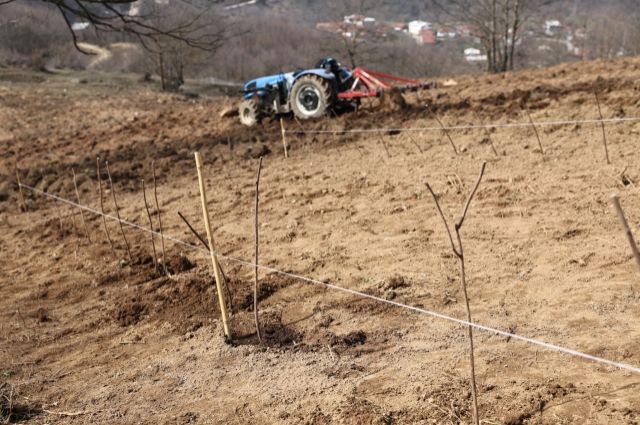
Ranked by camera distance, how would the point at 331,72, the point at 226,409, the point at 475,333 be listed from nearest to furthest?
the point at 226,409 < the point at 475,333 < the point at 331,72

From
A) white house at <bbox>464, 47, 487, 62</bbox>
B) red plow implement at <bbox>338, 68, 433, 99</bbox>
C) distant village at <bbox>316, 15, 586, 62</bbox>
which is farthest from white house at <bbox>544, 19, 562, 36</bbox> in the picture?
red plow implement at <bbox>338, 68, 433, 99</bbox>

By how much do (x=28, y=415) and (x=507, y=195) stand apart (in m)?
4.61

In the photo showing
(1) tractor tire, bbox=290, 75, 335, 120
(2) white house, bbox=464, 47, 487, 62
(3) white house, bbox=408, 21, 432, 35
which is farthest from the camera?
(3) white house, bbox=408, 21, 432, 35

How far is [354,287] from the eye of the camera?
4.53 metres

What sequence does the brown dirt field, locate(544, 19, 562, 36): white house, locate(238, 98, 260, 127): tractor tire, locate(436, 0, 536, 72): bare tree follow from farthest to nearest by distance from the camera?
locate(544, 19, 562, 36): white house, locate(436, 0, 536, 72): bare tree, locate(238, 98, 260, 127): tractor tire, the brown dirt field

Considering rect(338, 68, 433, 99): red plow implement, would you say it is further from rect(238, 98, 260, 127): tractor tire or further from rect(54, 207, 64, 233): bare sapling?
rect(54, 207, 64, 233): bare sapling

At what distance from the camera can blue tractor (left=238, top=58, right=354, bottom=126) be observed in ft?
35.3

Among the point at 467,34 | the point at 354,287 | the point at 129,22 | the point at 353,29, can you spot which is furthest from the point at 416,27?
the point at 354,287

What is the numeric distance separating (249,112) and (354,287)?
792 cm

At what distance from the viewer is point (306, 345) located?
3.79m

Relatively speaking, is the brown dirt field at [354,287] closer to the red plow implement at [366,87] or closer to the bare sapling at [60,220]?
the bare sapling at [60,220]

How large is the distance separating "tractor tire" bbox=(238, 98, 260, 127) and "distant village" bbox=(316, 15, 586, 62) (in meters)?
16.0

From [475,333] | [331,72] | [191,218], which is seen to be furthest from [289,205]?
[331,72]

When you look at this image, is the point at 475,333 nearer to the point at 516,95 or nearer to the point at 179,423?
the point at 179,423
